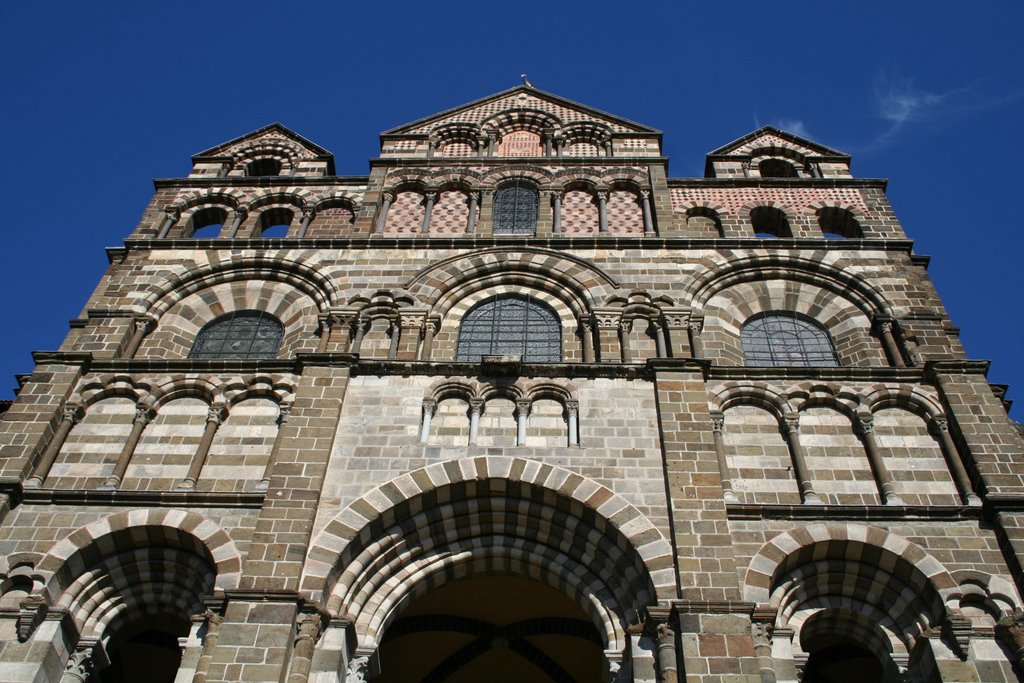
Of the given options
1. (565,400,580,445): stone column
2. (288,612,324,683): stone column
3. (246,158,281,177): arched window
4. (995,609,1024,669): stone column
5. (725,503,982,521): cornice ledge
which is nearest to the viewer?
(288,612,324,683): stone column

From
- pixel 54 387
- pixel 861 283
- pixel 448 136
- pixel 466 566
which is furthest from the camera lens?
pixel 448 136

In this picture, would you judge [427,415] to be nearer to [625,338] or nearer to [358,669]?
[625,338]

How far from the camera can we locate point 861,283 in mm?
17391

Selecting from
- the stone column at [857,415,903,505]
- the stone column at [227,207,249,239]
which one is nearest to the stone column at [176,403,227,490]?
the stone column at [227,207,249,239]

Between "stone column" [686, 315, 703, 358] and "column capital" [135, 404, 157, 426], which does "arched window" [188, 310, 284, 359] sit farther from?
"stone column" [686, 315, 703, 358]

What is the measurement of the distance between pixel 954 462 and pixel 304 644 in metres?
8.95

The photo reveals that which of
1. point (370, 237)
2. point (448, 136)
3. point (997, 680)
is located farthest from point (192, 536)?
point (448, 136)

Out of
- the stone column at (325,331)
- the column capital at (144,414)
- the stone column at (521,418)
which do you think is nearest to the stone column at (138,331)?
the column capital at (144,414)

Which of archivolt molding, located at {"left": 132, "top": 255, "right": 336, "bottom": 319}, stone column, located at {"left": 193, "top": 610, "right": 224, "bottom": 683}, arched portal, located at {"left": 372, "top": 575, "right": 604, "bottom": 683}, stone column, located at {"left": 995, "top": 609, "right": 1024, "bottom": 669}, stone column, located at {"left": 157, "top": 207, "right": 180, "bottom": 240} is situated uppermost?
stone column, located at {"left": 157, "top": 207, "right": 180, "bottom": 240}

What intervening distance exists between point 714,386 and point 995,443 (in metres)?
3.93

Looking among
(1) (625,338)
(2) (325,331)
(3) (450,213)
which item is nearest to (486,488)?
(1) (625,338)

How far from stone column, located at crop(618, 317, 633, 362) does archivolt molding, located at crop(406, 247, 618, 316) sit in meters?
0.86

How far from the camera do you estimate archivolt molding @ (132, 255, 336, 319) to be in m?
17.3

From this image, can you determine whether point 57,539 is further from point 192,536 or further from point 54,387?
point 54,387
